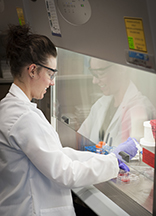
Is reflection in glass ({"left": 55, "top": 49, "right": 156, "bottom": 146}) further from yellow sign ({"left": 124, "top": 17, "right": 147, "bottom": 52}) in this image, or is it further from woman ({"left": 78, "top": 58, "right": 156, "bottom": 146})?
yellow sign ({"left": 124, "top": 17, "right": 147, "bottom": 52})

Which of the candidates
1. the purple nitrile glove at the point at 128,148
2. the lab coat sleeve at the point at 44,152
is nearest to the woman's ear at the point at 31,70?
the lab coat sleeve at the point at 44,152

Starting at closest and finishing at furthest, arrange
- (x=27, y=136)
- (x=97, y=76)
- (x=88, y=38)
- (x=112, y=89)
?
(x=27, y=136) < (x=88, y=38) < (x=112, y=89) < (x=97, y=76)

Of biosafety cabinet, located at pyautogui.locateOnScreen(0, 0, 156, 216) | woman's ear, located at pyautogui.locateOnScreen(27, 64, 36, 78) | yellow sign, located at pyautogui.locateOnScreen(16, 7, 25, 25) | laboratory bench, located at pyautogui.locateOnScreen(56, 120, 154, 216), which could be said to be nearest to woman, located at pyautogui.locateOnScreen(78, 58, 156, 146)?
biosafety cabinet, located at pyautogui.locateOnScreen(0, 0, 156, 216)

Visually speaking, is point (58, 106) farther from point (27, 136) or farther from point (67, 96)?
point (27, 136)

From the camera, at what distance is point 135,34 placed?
1.06 meters

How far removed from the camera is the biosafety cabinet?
3.58ft

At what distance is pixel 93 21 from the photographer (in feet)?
4.25

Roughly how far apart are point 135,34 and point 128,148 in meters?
0.54

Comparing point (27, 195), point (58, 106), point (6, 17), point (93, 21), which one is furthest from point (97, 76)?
point (6, 17)

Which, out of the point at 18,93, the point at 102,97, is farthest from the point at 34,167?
the point at 102,97

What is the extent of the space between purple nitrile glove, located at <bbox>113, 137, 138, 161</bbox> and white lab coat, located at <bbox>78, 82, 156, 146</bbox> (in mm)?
30

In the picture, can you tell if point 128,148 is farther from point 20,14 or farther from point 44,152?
point 20,14

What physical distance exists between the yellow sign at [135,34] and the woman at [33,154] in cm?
41

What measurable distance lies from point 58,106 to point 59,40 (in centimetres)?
56
